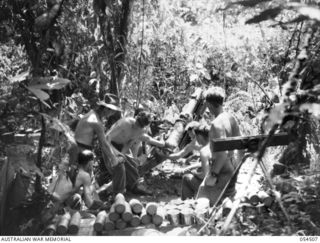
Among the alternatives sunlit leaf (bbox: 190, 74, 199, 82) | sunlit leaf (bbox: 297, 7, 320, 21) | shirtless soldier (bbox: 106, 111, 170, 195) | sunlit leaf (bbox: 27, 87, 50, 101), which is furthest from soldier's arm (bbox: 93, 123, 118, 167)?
sunlit leaf (bbox: 297, 7, 320, 21)

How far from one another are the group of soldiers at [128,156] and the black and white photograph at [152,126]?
15mm

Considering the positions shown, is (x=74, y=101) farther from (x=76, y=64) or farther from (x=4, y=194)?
(x=4, y=194)

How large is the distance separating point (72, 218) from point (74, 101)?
208 centimetres

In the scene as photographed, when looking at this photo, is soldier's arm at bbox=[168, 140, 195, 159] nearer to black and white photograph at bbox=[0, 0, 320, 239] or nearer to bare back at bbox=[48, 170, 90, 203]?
black and white photograph at bbox=[0, 0, 320, 239]

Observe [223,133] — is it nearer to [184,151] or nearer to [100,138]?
[100,138]

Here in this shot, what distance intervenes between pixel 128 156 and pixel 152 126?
46.4 inches

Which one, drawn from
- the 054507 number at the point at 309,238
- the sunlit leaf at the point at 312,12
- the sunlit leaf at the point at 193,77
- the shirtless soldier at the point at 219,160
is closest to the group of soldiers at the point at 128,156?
the shirtless soldier at the point at 219,160

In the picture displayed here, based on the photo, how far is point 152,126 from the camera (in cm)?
707

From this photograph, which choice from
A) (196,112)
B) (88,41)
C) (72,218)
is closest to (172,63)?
(196,112)

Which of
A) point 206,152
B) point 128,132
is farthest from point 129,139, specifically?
point 206,152

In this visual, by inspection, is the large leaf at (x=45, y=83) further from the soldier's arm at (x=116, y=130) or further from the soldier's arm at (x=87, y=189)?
the soldier's arm at (x=116, y=130)

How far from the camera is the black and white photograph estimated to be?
Result: 2660mm

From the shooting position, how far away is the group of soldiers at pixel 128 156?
4.56 metres

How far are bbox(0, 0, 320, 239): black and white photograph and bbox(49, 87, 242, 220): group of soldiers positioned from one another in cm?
1
